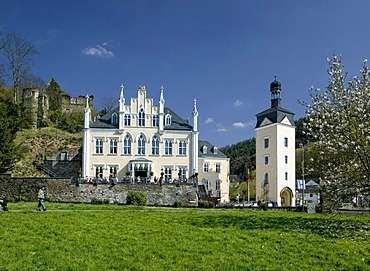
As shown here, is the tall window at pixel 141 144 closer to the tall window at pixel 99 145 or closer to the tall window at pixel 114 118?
the tall window at pixel 114 118

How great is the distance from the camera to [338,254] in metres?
11.5

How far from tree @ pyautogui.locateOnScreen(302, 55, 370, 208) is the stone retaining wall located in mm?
24748

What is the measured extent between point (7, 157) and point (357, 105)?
32864 mm

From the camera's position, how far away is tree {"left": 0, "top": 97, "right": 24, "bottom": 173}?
124 feet

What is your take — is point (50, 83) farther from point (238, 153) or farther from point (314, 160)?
point (314, 160)

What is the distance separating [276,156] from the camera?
54.9m

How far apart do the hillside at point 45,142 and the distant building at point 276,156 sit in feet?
99.8

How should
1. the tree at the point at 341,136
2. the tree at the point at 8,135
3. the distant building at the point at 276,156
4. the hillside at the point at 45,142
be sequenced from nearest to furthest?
the tree at the point at 341,136 < the tree at the point at 8,135 < the distant building at the point at 276,156 < the hillside at the point at 45,142

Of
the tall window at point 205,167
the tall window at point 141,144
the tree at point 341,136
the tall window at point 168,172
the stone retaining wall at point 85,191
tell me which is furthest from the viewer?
the tall window at point 205,167

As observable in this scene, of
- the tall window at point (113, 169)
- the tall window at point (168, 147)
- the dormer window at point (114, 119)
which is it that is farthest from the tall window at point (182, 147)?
the dormer window at point (114, 119)

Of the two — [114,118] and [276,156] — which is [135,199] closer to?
[114,118]

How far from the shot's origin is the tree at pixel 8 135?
37.7 meters

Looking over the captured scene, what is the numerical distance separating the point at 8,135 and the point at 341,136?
32446 millimetres

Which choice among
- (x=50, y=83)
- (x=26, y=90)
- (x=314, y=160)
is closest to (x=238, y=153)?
(x=50, y=83)
